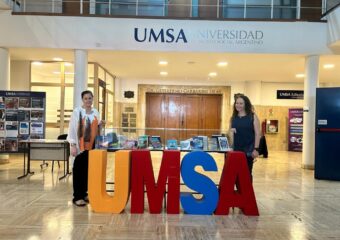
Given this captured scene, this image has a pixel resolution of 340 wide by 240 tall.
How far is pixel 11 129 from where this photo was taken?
676cm

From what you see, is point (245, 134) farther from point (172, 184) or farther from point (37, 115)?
point (37, 115)

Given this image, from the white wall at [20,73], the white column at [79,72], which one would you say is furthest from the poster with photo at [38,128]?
the white wall at [20,73]

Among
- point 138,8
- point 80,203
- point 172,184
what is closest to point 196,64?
point 138,8

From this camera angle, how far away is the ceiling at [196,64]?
7762mm

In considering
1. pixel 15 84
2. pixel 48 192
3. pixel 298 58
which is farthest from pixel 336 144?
pixel 15 84

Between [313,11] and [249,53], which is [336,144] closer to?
[249,53]

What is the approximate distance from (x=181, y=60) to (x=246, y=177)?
518 centimetres

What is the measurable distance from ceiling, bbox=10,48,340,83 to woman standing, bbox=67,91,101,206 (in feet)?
11.8

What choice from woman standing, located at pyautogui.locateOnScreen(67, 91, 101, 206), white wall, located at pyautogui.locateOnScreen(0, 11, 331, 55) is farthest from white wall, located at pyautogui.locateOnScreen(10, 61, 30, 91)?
woman standing, located at pyautogui.locateOnScreen(67, 91, 101, 206)

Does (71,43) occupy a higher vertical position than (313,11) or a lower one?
lower

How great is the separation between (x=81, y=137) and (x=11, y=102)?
11.6 feet

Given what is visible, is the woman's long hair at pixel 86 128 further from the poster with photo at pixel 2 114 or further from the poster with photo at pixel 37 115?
the poster with photo at pixel 2 114

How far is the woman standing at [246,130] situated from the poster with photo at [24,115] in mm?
4573

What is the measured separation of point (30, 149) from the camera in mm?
6117
